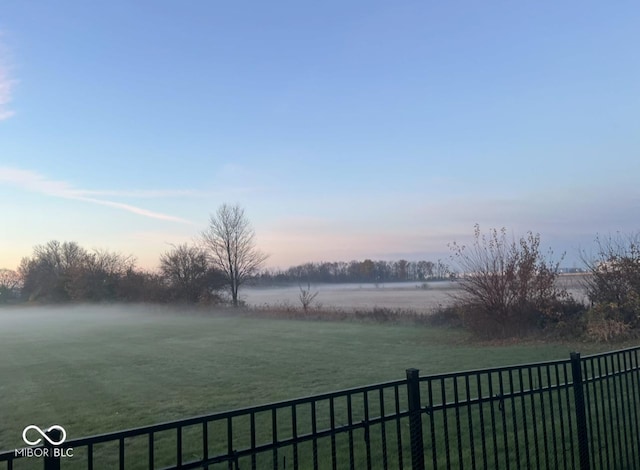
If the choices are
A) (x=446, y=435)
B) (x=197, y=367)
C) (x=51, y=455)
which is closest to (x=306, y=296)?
(x=197, y=367)

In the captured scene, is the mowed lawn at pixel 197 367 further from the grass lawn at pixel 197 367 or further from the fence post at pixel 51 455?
the fence post at pixel 51 455

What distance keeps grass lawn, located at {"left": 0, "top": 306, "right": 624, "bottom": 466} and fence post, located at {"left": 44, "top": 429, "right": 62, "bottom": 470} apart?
5.71 m

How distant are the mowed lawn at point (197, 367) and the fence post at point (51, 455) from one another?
5666 millimetres

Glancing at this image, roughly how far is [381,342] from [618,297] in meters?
8.06

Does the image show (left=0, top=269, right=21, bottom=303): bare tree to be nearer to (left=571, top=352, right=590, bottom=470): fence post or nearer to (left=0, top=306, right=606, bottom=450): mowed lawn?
(left=0, top=306, right=606, bottom=450): mowed lawn

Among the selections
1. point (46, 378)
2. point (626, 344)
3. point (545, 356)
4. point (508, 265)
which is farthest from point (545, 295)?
point (46, 378)

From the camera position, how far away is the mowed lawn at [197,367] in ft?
28.1

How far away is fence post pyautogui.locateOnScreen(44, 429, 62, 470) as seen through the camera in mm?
1935

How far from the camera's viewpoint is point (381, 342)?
17906mm

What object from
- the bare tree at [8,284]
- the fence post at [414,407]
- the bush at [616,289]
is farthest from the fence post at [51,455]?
the bare tree at [8,284]

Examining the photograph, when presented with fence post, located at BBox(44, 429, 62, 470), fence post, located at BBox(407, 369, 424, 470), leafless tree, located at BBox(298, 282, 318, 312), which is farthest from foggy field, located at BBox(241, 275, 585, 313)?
fence post, located at BBox(44, 429, 62, 470)

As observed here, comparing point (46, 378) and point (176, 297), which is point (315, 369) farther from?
point (176, 297)

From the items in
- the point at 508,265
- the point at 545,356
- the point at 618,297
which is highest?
the point at 508,265

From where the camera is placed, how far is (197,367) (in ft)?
43.6
